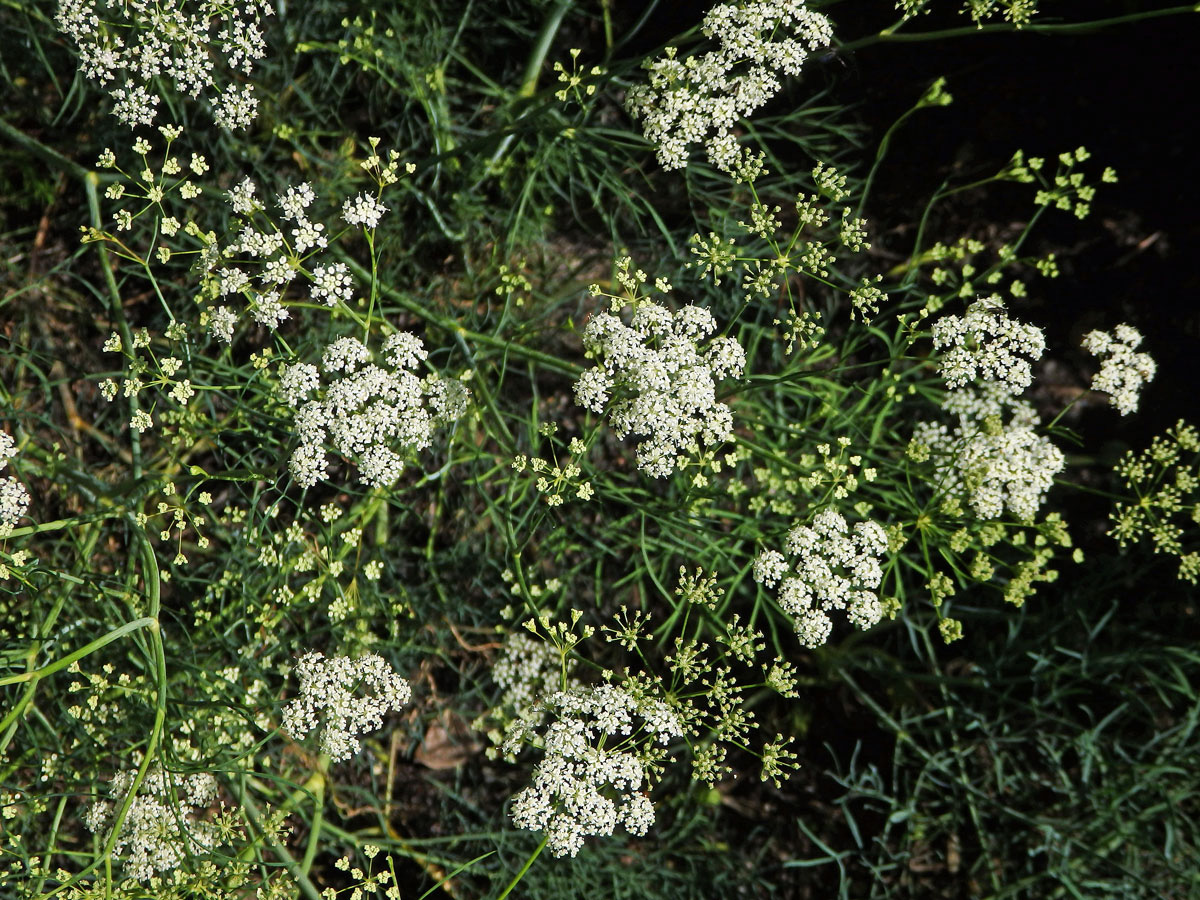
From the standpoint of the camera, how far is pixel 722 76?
343 centimetres

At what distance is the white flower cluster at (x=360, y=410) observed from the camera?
3238 mm

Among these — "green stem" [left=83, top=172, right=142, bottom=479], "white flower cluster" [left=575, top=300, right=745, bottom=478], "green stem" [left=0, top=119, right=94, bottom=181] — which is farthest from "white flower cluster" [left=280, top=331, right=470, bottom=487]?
"green stem" [left=0, top=119, right=94, bottom=181]

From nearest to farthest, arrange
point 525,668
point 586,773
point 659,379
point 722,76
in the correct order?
point 659,379 → point 586,773 → point 722,76 → point 525,668

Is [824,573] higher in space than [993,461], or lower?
lower

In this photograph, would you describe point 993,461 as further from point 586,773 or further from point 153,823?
point 153,823

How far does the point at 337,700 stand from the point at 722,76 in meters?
2.82

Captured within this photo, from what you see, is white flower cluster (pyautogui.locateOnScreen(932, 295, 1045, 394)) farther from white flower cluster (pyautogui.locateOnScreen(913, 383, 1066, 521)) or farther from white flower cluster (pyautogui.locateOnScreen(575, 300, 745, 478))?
white flower cluster (pyautogui.locateOnScreen(575, 300, 745, 478))

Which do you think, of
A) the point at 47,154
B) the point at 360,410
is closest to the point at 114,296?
the point at 47,154

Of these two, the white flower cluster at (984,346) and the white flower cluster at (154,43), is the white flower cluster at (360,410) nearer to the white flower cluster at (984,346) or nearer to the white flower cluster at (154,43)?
the white flower cluster at (154,43)

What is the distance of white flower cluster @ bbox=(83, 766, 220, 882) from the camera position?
11.8 ft

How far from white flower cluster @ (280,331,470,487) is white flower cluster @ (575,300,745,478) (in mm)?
638

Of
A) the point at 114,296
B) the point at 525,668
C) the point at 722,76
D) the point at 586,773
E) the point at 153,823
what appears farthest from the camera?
the point at 525,668

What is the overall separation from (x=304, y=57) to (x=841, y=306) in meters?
3.10

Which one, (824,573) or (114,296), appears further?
(114,296)
